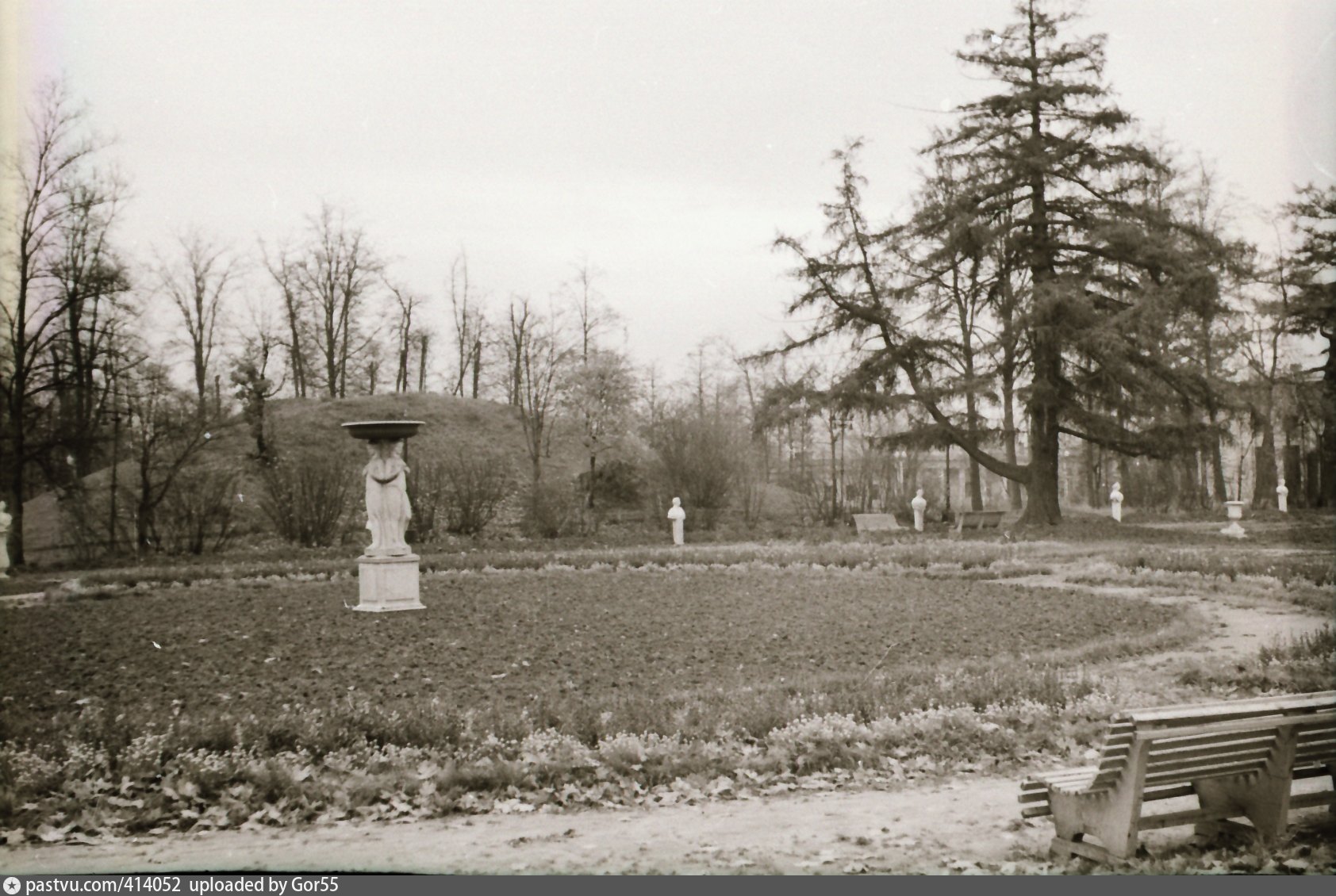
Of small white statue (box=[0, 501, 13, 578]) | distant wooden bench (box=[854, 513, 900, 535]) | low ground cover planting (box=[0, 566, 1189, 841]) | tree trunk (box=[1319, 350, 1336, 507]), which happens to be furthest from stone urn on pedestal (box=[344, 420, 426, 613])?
distant wooden bench (box=[854, 513, 900, 535])

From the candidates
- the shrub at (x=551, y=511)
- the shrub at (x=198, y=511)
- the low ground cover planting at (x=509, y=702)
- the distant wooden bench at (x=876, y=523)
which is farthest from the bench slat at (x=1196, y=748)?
the distant wooden bench at (x=876, y=523)

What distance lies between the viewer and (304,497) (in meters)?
20.4

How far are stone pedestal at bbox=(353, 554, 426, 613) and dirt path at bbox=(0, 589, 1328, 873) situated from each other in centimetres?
688

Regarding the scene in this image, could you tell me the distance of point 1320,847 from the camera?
5.14 m

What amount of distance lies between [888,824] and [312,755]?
3.27m

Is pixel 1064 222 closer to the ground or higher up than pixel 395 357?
higher up

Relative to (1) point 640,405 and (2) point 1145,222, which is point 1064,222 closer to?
(2) point 1145,222

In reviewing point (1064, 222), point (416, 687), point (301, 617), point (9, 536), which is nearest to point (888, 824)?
point (416, 687)

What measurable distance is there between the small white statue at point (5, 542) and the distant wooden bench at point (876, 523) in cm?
1599

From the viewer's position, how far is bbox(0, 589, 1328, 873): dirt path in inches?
203

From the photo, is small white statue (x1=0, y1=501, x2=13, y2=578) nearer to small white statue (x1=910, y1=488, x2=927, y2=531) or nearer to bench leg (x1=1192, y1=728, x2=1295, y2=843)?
bench leg (x1=1192, y1=728, x2=1295, y2=843)

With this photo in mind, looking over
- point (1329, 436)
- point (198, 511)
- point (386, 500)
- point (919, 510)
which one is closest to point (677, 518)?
point (919, 510)

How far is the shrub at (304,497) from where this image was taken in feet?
66.4

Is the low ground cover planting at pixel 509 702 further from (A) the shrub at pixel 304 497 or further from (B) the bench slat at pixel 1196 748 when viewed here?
(A) the shrub at pixel 304 497
